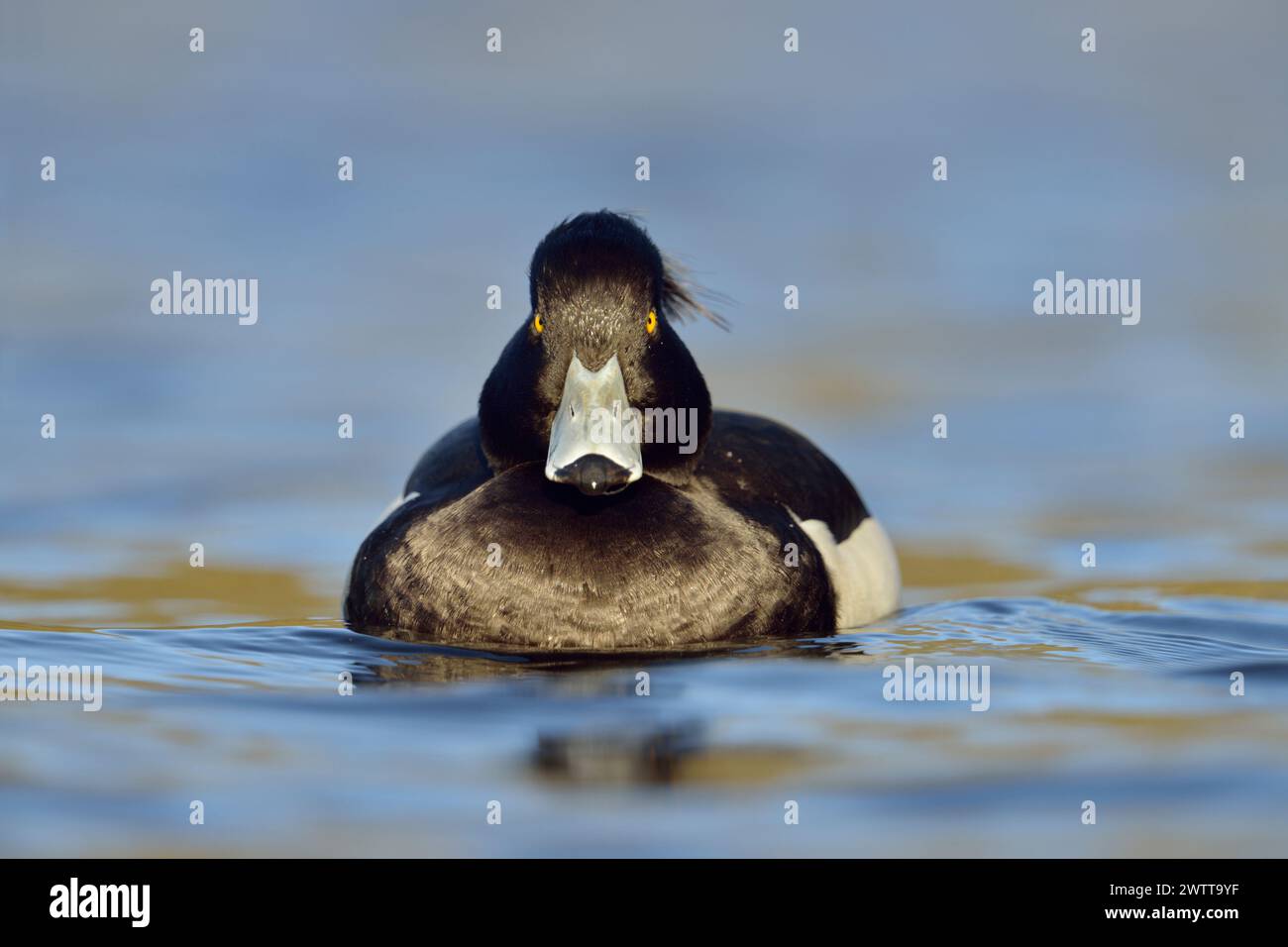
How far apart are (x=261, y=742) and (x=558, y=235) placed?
230cm

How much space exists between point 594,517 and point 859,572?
5.15 feet

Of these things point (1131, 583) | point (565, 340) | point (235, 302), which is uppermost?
point (235, 302)

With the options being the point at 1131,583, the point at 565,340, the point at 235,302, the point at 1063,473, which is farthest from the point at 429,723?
the point at 235,302

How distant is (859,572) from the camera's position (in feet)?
28.6

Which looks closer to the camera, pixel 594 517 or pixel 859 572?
pixel 594 517

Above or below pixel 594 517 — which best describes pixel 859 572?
below

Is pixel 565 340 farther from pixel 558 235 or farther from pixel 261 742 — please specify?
pixel 261 742

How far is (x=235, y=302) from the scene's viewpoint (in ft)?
45.9

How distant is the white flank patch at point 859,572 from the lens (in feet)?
27.5

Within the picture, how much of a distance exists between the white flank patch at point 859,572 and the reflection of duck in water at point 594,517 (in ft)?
0.55

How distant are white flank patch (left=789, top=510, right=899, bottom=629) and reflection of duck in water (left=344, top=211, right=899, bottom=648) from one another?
0.55ft

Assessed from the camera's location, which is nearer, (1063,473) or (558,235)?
(558,235)

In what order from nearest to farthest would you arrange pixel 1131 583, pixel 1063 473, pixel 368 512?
pixel 1131 583
pixel 368 512
pixel 1063 473

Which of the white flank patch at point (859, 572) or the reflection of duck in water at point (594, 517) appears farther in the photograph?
the white flank patch at point (859, 572)
